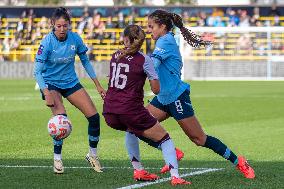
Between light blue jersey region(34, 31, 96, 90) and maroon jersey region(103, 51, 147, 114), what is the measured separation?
1782mm

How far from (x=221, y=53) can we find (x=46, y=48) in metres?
34.0

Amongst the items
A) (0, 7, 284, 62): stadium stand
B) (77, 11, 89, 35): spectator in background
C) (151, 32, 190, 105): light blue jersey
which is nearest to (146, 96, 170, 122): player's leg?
(151, 32, 190, 105): light blue jersey

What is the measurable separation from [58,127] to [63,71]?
35.6 inches

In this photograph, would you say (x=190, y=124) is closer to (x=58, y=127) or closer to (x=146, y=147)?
(x=58, y=127)

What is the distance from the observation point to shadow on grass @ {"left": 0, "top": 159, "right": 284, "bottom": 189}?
451 inches

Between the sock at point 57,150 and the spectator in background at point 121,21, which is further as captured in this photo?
the spectator in background at point 121,21

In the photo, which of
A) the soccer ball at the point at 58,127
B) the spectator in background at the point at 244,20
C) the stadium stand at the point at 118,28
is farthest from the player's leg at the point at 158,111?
the spectator in background at the point at 244,20

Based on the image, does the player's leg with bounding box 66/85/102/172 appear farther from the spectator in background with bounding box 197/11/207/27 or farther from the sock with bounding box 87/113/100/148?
the spectator in background with bounding box 197/11/207/27

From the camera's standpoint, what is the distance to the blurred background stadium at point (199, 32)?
1784 inches

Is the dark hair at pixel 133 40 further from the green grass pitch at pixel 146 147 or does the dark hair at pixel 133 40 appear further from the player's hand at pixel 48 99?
the player's hand at pixel 48 99

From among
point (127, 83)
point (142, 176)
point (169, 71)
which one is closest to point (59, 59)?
point (169, 71)

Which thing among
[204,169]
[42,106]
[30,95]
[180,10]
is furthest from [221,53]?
[204,169]

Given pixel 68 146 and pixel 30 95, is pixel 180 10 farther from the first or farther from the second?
pixel 68 146

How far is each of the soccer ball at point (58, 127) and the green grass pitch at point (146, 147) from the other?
0.50 metres
